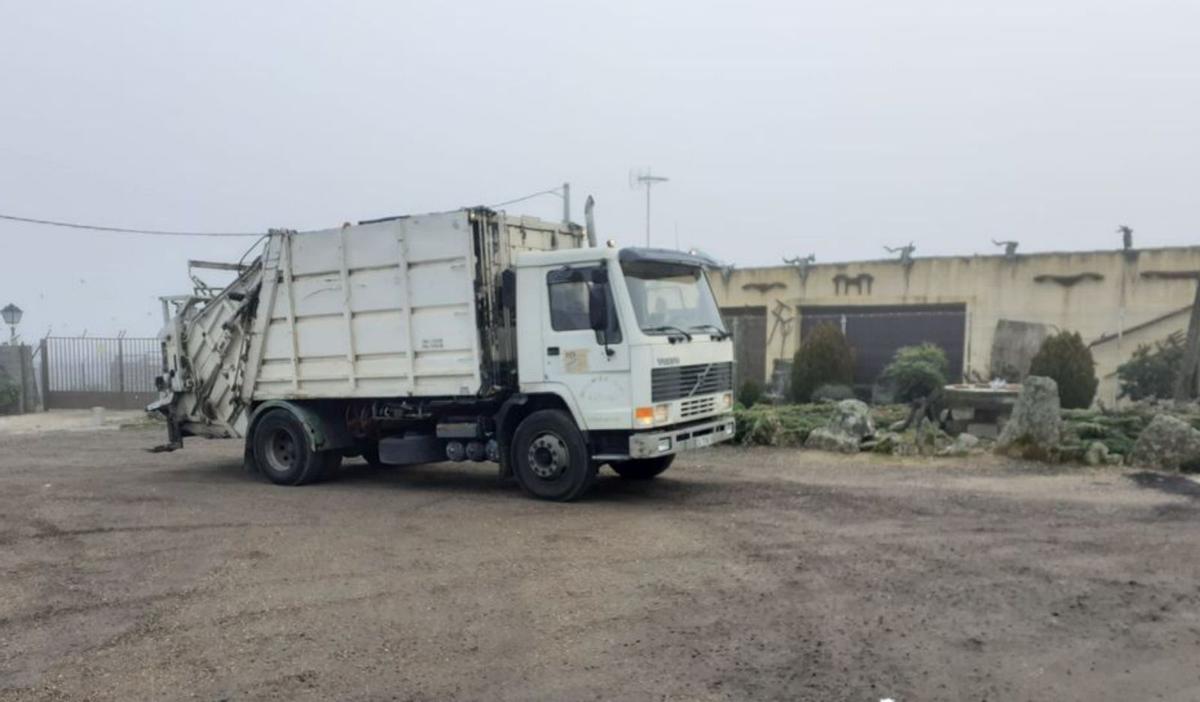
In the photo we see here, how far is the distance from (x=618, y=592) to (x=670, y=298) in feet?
13.3

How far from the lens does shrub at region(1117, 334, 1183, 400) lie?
Answer: 57.5 ft

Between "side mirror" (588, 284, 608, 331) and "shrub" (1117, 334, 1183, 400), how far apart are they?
14.0 meters

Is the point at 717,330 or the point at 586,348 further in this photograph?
the point at 717,330

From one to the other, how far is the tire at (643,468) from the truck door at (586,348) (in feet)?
5.53

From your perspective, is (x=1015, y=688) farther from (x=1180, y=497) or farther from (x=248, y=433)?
(x=248, y=433)

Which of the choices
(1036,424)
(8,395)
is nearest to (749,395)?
(1036,424)

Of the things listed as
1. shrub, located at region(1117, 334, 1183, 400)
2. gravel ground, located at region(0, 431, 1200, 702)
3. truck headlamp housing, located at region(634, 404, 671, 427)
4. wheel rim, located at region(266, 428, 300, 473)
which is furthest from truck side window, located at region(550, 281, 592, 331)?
shrub, located at region(1117, 334, 1183, 400)

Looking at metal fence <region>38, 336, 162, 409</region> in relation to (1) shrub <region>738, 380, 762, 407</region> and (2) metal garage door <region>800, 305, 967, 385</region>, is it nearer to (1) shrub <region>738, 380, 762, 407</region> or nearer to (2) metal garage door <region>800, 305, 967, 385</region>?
(1) shrub <region>738, 380, 762, 407</region>

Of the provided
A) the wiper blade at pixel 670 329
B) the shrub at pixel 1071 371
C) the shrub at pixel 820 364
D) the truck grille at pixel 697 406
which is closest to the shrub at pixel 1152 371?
the shrub at pixel 1071 371

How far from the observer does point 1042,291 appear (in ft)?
68.7

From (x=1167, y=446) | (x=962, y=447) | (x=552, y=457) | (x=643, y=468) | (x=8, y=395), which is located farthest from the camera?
(x=8, y=395)

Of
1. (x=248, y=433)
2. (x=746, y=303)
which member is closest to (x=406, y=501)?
(x=248, y=433)

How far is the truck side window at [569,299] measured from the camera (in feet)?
29.8

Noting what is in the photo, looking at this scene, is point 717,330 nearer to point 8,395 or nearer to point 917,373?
point 917,373
